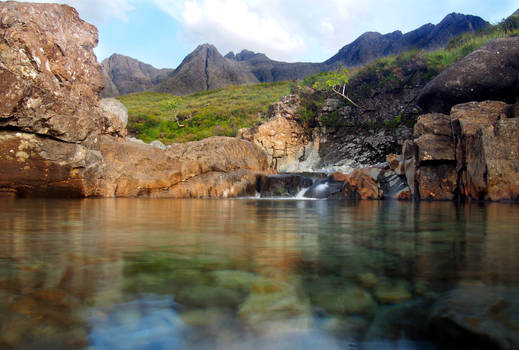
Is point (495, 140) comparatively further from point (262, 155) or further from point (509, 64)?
point (262, 155)

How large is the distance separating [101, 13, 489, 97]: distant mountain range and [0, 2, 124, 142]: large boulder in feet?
135

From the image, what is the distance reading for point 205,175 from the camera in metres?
12.2

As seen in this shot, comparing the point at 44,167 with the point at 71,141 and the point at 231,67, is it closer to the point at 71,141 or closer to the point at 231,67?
the point at 71,141

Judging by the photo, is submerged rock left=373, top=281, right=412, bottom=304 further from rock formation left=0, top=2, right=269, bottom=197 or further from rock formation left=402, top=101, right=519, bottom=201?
rock formation left=0, top=2, right=269, bottom=197

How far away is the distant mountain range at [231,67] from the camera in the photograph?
52594 millimetres

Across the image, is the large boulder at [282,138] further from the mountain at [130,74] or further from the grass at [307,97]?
the mountain at [130,74]

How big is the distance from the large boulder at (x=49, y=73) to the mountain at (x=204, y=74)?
146 ft

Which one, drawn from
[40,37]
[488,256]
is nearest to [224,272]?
[488,256]

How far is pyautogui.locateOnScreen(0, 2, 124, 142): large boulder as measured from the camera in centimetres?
858

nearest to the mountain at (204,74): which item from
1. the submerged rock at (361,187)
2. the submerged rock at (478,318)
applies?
the submerged rock at (361,187)

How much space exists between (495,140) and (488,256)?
24.7 feet

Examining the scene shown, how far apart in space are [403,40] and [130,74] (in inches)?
1954

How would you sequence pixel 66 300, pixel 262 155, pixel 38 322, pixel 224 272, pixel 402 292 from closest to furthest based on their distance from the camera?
pixel 38 322, pixel 66 300, pixel 402 292, pixel 224 272, pixel 262 155

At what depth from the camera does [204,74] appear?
6034 centimetres
